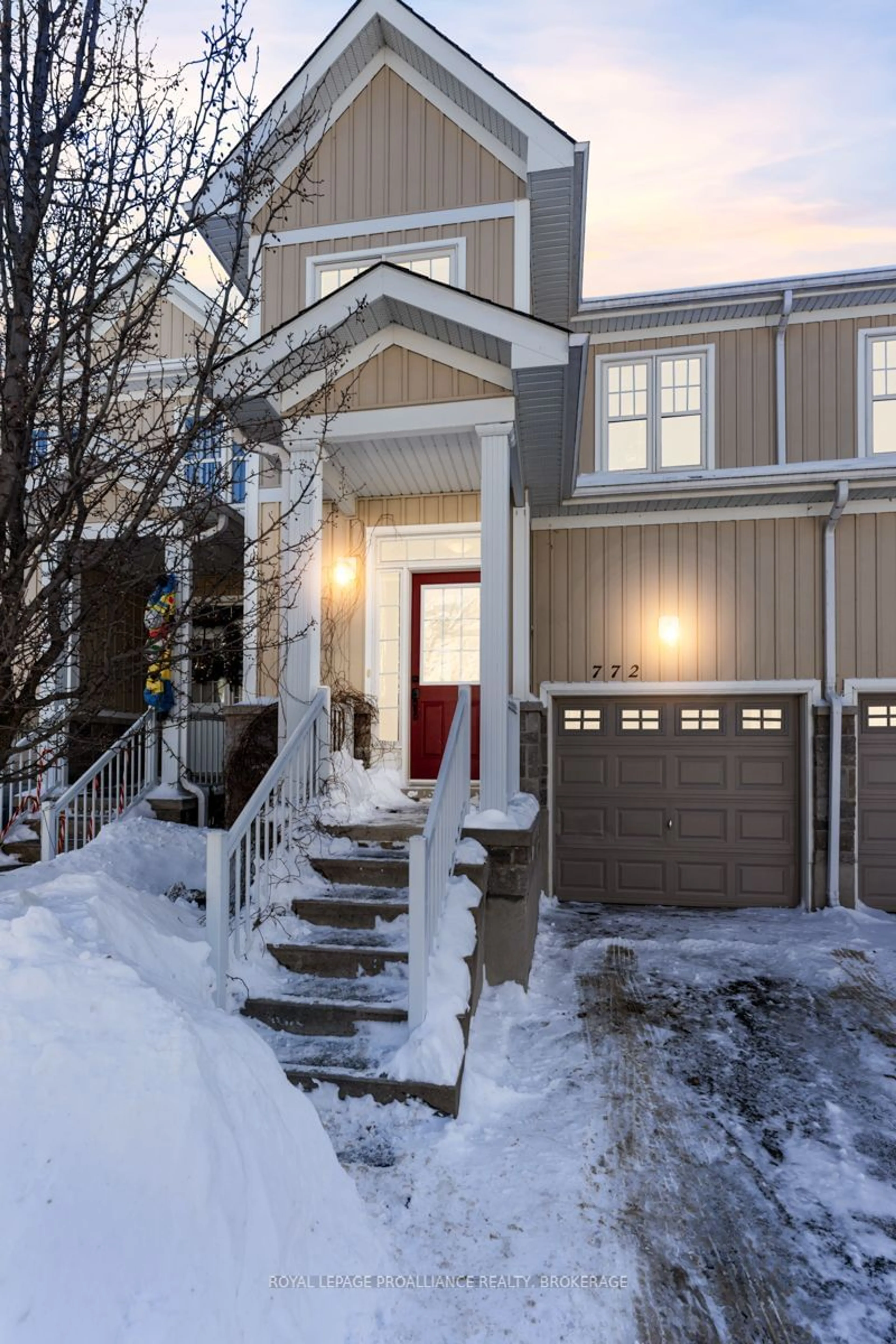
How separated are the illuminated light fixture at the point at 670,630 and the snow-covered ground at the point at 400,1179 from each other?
4390 mm

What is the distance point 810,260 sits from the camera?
10859 millimetres

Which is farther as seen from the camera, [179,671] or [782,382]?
[782,382]

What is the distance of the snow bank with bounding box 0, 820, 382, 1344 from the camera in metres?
1.82

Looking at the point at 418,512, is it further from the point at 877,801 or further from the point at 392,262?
the point at 877,801

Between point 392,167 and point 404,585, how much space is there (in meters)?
3.77

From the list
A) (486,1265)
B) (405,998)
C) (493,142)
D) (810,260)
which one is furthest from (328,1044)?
(810,260)

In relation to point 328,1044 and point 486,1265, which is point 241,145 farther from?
point 486,1265

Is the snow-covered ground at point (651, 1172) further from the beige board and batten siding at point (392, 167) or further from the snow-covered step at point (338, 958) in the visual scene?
the beige board and batten siding at point (392, 167)

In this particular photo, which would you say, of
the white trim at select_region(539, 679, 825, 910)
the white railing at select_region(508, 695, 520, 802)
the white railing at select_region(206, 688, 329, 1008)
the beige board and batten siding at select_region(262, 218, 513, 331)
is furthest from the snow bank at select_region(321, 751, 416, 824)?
the beige board and batten siding at select_region(262, 218, 513, 331)

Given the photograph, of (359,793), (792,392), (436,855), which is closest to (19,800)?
(359,793)

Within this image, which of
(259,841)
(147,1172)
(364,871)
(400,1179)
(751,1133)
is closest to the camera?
(147,1172)

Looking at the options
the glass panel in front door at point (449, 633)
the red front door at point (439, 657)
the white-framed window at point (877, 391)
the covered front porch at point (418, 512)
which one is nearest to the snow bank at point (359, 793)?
the covered front porch at point (418, 512)

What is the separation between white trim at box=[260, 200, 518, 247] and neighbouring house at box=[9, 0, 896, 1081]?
0.09ft

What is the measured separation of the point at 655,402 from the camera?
849 cm
